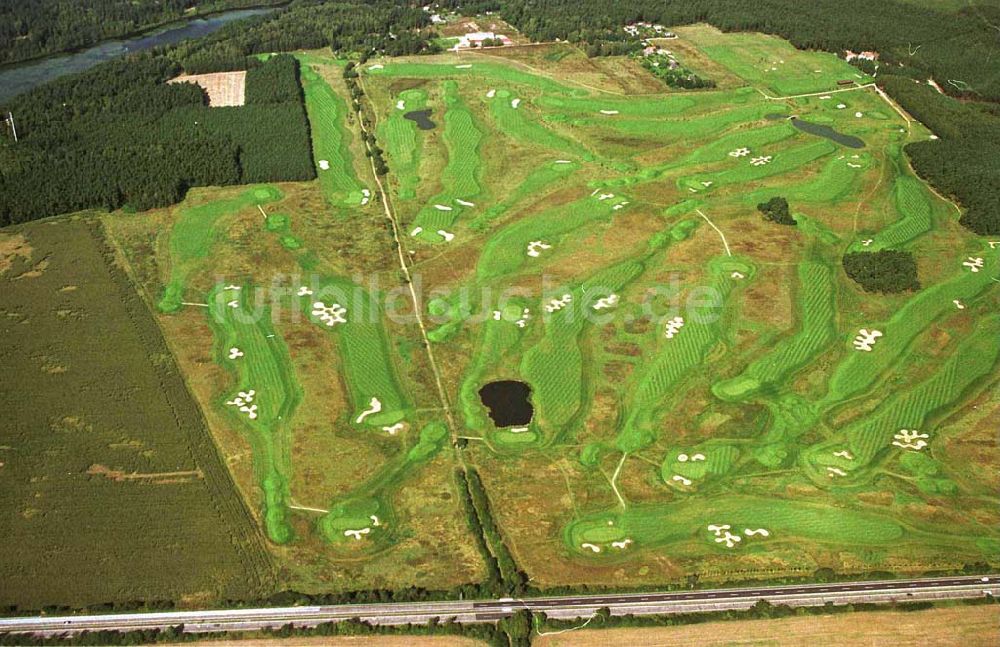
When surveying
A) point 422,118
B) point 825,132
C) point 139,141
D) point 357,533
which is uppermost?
point 139,141

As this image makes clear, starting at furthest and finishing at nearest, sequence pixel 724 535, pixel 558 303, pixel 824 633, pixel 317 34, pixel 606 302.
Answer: pixel 317 34
pixel 606 302
pixel 558 303
pixel 724 535
pixel 824 633

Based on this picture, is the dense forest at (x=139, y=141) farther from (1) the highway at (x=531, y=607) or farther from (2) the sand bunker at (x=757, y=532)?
(2) the sand bunker at (x=757, y=532)

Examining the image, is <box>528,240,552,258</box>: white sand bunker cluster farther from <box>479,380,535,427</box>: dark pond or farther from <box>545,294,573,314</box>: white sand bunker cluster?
<box>479,380,535,427</box>: dark pond

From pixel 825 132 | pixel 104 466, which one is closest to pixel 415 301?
pixel 104 466

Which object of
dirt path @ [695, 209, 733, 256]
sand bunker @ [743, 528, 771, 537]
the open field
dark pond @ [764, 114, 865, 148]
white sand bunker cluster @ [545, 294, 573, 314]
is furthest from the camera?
dark pond @ [764, 114, 865, 148]

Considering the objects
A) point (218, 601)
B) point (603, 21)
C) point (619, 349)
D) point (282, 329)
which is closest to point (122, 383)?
point (282, 329)

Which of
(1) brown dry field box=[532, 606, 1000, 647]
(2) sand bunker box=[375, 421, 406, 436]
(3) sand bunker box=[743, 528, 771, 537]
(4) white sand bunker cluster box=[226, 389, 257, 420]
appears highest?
(4) white sand bunker cluster box=[226, 389, 257, 420]

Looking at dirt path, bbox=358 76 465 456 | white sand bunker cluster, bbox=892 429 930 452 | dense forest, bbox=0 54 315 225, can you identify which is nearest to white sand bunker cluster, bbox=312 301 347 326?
dirt path, bbox=358 76 465 456

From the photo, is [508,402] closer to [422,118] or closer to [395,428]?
[395,428]
